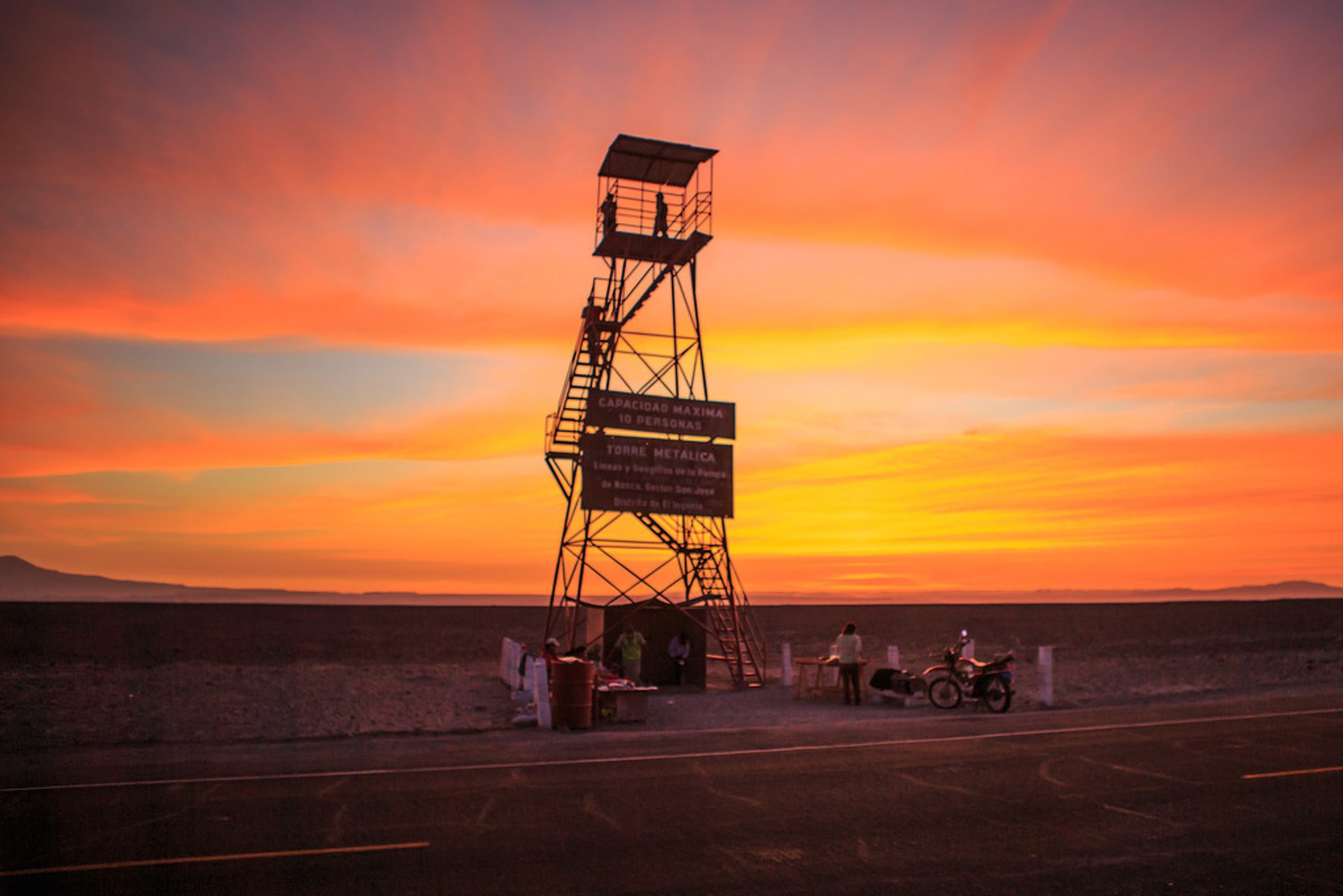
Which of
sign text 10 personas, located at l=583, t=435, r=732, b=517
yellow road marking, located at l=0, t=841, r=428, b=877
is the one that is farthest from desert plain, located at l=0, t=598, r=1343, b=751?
yellow road marking, located at l=0, t=841, r=428, b=877

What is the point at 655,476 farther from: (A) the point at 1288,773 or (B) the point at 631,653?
(A) the point at 1288,773

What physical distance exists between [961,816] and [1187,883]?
102 inches

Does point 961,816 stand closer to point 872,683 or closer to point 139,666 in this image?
point 872,683

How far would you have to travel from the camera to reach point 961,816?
10.6 meters

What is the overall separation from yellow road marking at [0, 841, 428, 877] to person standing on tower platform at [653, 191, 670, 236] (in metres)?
24.2

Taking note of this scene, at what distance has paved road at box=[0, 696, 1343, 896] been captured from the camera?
27.6ft

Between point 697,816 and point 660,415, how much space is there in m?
19.5

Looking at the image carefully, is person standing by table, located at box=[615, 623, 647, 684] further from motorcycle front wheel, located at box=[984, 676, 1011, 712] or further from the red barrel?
motorcycle front wheel, located at box=[984, 676, 1011, 712]

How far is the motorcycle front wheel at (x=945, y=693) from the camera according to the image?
852 inches

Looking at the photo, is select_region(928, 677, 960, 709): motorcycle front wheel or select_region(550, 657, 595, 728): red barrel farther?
select_region(928, 677, 960, 709): motorcycle front wheel

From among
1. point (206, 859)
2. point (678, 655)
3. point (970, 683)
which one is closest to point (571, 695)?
point (970, 683)

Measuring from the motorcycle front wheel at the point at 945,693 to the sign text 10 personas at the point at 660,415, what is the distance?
35.2 ft

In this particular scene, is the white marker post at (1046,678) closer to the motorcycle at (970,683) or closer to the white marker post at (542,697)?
the motorcycle at (970,683)

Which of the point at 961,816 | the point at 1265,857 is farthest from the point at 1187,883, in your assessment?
the point at 961,816
